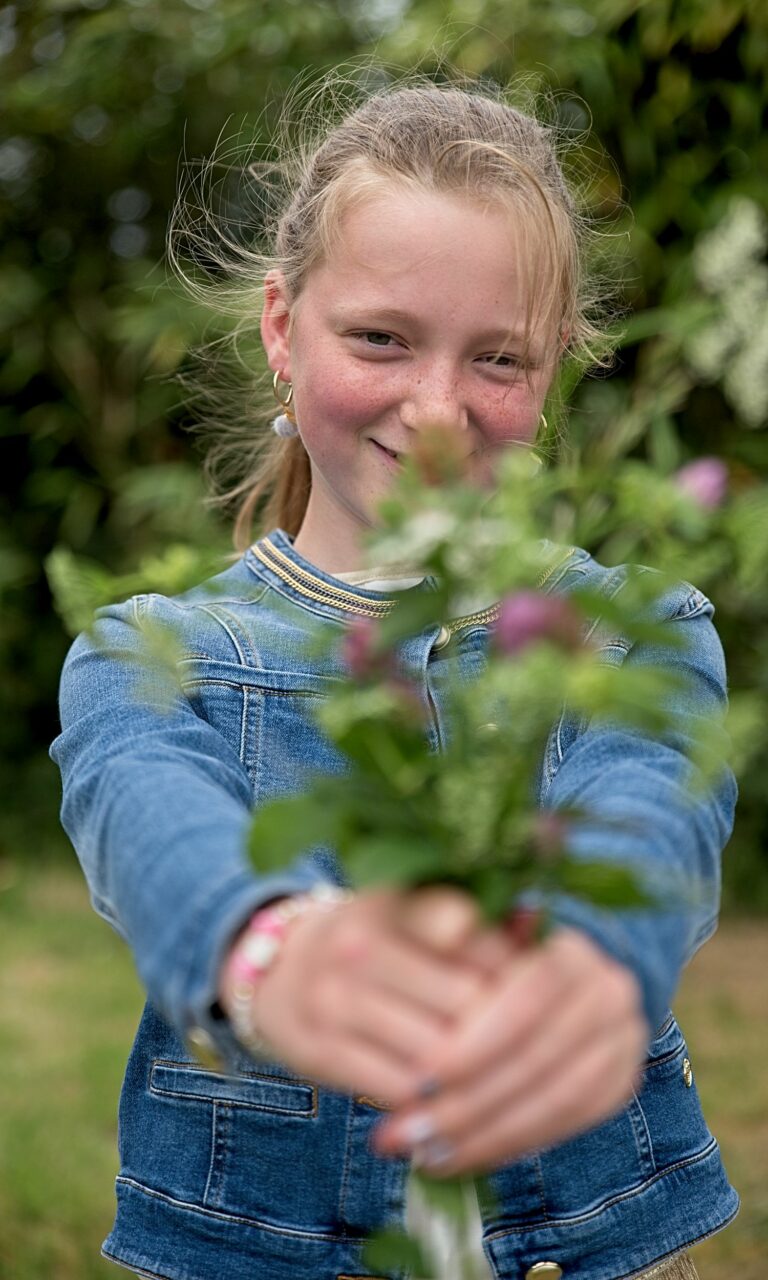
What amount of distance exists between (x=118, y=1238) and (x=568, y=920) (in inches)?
29.3

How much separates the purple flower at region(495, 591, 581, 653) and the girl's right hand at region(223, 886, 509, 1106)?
136 mm

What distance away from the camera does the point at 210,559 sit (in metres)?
1.72

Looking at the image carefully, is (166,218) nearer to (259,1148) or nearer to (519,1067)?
(259,1148)

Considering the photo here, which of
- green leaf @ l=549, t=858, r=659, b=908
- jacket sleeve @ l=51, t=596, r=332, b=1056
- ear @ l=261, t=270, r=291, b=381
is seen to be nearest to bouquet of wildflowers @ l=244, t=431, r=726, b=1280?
green leaf @ l=549, t=858, r=659, b=908

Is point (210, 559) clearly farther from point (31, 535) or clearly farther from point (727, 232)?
point (31, 535)

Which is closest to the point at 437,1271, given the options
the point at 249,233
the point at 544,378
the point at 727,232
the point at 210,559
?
the point at 544,378

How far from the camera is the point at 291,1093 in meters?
1.34

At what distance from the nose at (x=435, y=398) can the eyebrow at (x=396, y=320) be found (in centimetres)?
4

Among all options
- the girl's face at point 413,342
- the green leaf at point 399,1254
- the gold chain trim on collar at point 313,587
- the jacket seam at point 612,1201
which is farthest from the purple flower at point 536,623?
the jacket seam at point 612,1201

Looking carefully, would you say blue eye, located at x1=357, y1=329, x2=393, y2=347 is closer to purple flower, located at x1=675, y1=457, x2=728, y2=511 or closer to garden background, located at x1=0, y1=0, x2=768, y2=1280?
purple flower, located at x1=675, y1=457, x2=728, y2=511

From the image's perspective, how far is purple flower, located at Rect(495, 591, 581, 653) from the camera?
2.48 ft

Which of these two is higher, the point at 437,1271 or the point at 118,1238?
the point at 437,1271

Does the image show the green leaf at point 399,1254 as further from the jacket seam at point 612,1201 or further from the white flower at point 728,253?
the white flower at point 728,253

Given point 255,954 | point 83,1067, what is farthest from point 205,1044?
point 83,1067
